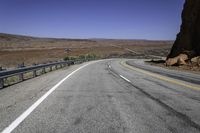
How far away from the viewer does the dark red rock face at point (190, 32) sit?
113ft

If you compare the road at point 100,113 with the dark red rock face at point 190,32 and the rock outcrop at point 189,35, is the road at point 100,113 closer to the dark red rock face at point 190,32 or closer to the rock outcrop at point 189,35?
the rock outcrop at point 189,35

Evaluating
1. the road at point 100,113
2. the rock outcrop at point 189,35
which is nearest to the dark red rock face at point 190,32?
the rock outcrop at point 189,35

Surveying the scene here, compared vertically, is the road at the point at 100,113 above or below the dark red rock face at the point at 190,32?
below

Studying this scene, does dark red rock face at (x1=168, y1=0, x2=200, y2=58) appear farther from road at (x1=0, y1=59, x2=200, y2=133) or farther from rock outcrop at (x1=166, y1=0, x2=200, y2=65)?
road at (x1=0, y1=59, x2=200, y2=133)

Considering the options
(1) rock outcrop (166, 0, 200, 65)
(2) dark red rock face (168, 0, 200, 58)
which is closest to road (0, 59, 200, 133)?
(1) rock outcrop (166, 0, 200, 65)

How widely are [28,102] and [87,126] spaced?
3.51m

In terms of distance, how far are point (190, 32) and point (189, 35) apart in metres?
0.43

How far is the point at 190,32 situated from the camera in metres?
35.6

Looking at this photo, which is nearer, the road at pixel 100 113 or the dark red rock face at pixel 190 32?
the road at pixel 100 113

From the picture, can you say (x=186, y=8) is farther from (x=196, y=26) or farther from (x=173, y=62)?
(x=173, y=62)

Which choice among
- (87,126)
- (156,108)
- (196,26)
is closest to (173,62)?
(196,26)

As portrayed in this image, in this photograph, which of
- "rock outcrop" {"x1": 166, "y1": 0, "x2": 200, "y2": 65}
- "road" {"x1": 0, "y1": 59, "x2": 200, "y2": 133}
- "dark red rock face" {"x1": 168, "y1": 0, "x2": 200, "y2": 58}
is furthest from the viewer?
"dark red rock face" {"x1": 168, "y1": 0, "x2": 200, "y2": 58}

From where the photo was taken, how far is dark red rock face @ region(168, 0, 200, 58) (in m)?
34.4

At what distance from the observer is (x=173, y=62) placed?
35.1 m
